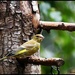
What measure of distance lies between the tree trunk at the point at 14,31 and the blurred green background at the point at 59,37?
69cm

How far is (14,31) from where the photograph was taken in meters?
2.00

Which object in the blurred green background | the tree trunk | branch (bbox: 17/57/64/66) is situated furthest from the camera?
the blurred green background

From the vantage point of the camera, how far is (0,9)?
2.00 m

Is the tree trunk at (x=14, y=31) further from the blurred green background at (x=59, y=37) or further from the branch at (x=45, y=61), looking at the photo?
the blurred green background at (x=59, y=37)

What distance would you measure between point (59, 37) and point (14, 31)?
1.31 meters

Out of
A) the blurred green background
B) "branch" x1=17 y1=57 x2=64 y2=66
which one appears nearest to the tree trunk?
"branch" x1=17 y1=57 x2=64 y2=66

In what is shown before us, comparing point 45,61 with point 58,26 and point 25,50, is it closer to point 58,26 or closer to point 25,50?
point 25,50

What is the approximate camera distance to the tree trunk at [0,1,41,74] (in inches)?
78.1

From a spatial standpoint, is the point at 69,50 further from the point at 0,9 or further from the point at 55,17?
the point at 0,9

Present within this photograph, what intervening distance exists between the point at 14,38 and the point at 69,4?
4.70 feet

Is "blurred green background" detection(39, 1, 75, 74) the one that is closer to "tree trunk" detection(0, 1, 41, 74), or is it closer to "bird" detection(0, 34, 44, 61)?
"tree trunk" detection(0, 1, 41, 74)

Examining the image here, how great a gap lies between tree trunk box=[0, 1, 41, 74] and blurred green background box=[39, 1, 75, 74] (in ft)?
2.28

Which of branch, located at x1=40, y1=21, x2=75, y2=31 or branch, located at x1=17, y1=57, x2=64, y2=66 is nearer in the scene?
branch, located at x1=17, y1=57, x2=64, y2=66

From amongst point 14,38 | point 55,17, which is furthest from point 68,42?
point 14,38
